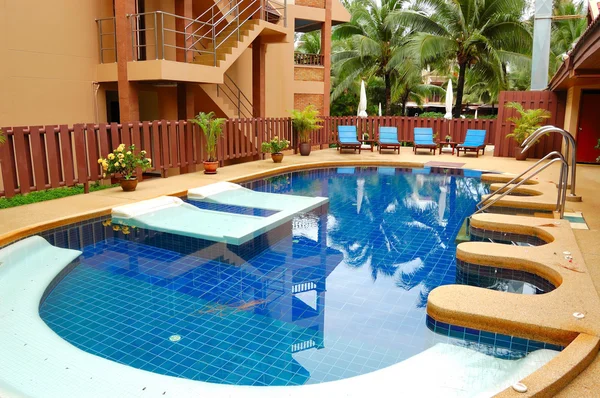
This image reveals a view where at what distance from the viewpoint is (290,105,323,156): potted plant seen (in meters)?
17.8

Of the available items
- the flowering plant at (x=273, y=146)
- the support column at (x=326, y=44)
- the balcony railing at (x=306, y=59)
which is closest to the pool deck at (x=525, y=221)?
the flowering plant at (x=273, y=146)

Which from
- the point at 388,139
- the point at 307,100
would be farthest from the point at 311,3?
the point at 388,139

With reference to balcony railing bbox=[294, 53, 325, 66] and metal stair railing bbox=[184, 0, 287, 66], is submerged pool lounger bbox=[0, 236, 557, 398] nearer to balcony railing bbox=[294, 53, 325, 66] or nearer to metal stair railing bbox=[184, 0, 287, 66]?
metal stair railing bbox=[184, 0, 287, 66]

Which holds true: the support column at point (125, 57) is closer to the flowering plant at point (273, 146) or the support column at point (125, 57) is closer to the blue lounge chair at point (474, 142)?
the flowering plant at point (273, 146)

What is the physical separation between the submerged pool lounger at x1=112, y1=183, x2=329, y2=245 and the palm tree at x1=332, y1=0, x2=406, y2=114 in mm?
16707

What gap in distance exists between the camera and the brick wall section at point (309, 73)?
73.3 ft

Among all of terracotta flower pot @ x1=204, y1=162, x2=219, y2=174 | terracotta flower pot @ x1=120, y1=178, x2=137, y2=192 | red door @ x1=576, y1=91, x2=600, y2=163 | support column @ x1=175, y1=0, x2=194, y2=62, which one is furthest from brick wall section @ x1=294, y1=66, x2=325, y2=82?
terracotta flower pot @ x1=120, y1=178, x2=137, y2=192

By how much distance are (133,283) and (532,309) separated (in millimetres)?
4393

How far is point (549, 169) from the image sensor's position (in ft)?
48.8

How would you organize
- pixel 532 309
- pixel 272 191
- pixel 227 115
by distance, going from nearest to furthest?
1. pixel 532 309
2. pixel 272 191
3. pixel 227 115

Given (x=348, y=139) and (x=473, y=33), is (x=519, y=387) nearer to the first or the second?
(x=348, y=139)

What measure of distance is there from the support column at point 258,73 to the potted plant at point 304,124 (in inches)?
48.4

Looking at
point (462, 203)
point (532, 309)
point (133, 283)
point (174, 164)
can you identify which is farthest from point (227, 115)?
point (532, 309)

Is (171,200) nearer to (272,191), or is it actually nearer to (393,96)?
(272,191)
